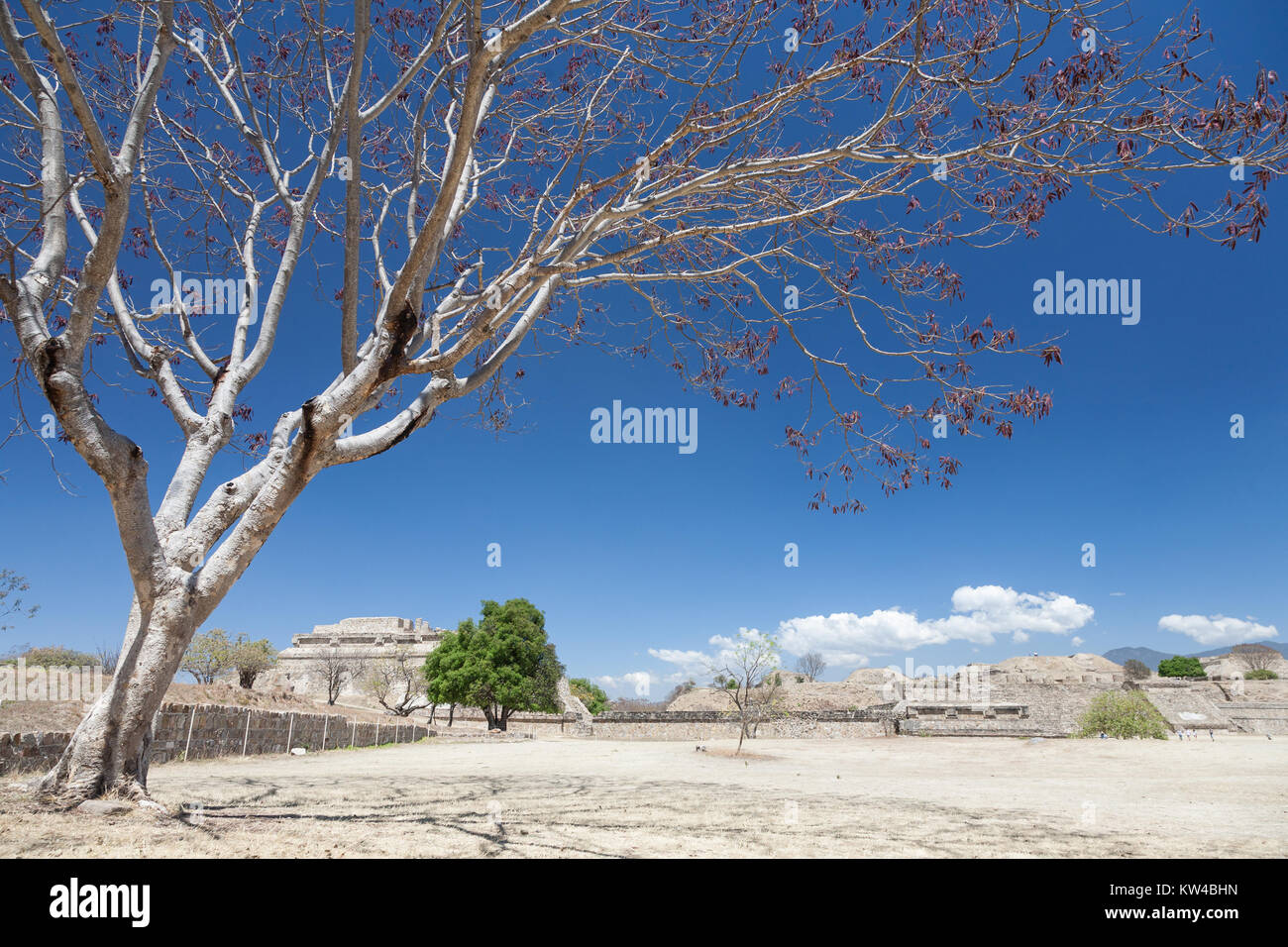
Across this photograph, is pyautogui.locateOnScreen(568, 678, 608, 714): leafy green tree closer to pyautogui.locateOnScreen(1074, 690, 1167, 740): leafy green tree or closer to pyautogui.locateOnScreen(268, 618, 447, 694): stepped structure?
pyautogui.locateOnScreen(268, 618, 447, 694): stepped structure

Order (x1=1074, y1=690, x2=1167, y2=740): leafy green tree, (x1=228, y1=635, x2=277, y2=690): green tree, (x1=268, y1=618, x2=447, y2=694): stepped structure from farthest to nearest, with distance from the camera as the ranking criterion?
(x1=268, y1=618, x2=447, y2=694): stepped structure, (x1=228, y1=635, x2=277, y2=690): green tree, (x1=1074, y1=690, x2=1167, y2=740): leafy green tree

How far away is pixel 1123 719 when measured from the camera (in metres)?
22.2

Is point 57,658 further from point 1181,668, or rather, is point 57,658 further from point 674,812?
point 1181,668

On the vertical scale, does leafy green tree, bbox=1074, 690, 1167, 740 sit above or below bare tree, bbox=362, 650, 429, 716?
above

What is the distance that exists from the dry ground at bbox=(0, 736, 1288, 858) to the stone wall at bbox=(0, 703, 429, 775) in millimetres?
693

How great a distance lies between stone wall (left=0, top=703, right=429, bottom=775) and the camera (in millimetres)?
7723

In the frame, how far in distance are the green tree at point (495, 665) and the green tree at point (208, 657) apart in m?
8.80

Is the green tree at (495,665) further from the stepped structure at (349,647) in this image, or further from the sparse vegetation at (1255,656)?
the sparse vegetation at (1255,656)

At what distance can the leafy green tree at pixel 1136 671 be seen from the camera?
4639 centimetres

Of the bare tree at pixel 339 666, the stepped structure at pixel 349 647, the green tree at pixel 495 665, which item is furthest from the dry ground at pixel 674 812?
the stepped structure at pixel 349 647

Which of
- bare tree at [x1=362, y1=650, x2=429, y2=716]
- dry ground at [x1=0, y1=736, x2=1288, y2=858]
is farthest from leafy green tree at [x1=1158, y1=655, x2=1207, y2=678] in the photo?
bare tree at [x1=362, y1=650, x2=429, y2=716]
